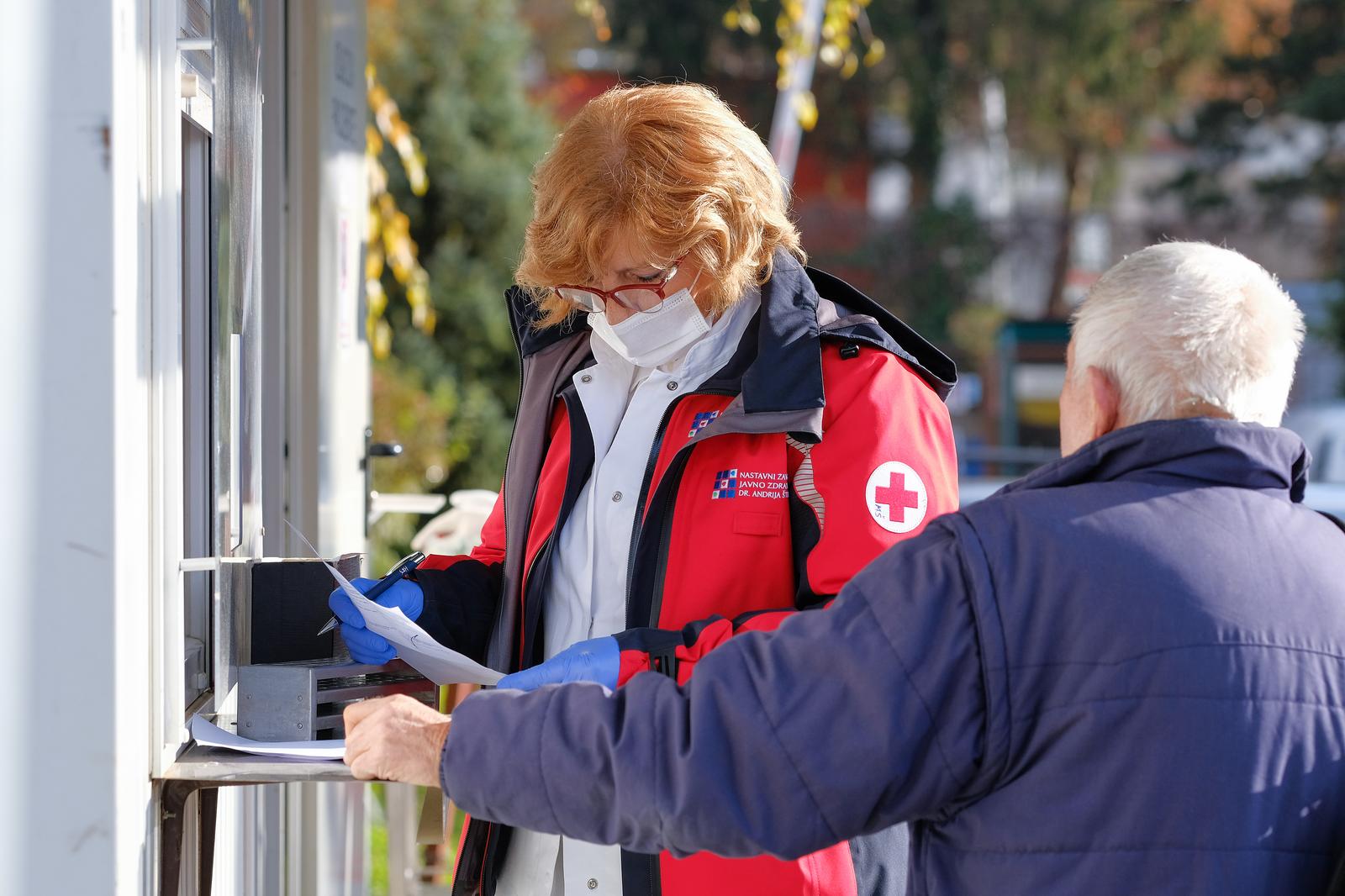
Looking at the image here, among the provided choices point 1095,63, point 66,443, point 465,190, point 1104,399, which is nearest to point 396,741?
point 66,443

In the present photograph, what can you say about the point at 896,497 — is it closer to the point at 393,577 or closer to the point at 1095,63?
the point at 393,577

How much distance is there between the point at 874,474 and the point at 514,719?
1.93ft

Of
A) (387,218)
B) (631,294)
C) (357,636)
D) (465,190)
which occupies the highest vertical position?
(465,190)

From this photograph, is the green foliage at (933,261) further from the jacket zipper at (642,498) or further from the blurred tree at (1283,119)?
the jacket zipper at (642,498)

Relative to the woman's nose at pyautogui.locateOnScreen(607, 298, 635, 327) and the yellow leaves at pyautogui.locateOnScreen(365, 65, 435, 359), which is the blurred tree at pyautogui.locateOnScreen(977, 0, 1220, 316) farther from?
the woman's nose at pyautogui.locateOnScreen(607, 298, 635, 327)

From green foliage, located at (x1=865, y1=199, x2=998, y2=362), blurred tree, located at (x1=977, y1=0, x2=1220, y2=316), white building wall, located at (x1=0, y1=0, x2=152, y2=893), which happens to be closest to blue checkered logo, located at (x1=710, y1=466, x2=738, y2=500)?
white building wall, located at (x1=0, y1=0, x2=152, y2=893)

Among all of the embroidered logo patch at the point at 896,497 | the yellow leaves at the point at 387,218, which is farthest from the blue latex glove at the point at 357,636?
the yellow leaves at the point at 387,218

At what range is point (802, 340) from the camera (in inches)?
71.7

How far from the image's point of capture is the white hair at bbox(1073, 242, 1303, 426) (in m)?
1.30

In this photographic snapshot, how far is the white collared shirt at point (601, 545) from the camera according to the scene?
1.84 m

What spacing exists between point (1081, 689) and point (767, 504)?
62cm

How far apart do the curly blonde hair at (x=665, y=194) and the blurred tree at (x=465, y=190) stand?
6.45 meters

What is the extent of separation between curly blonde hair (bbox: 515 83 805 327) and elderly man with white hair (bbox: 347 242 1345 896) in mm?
628

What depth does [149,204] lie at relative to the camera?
145 centimetres
